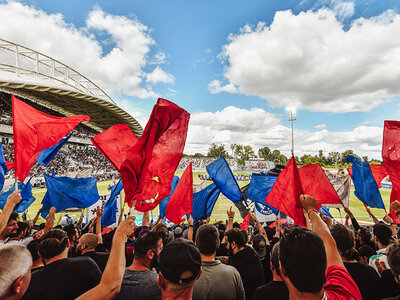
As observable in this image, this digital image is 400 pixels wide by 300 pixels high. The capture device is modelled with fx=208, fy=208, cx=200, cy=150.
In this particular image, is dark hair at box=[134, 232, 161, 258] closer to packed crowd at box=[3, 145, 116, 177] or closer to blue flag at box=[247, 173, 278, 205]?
blue flag at box=[247, 173, 278, 205]

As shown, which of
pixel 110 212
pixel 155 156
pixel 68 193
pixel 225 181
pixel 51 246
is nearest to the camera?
pixel 51 246

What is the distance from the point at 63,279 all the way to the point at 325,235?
2443 mm

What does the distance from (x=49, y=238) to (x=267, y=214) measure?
24.2 feet

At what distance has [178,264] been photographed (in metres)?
1.44

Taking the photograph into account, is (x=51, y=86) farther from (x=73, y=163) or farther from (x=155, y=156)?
(x=155, y=156)

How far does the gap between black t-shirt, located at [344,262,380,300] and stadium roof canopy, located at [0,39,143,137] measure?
34151mm

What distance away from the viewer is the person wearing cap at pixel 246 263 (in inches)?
108

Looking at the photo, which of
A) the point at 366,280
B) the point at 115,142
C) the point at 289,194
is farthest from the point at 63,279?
the point at 289,194

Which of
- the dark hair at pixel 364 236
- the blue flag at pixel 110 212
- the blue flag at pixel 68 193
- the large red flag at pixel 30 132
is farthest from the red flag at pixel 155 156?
the blue flag at pixel 68 193

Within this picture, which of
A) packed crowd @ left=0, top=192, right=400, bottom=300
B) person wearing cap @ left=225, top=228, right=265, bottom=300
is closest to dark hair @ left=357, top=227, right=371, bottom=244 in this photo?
packed crowd @ left=0, top=192, right=400, bottom=300

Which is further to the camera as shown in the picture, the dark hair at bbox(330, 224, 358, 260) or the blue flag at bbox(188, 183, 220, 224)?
the blue flag at bbox(188, 183, 220, 224)

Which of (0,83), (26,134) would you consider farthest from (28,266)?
(0,83)

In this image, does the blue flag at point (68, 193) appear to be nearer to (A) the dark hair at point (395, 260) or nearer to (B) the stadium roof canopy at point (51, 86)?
(A) the dark hair at point (395, 260)

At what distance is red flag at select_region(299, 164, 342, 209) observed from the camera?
4892 millimetres
